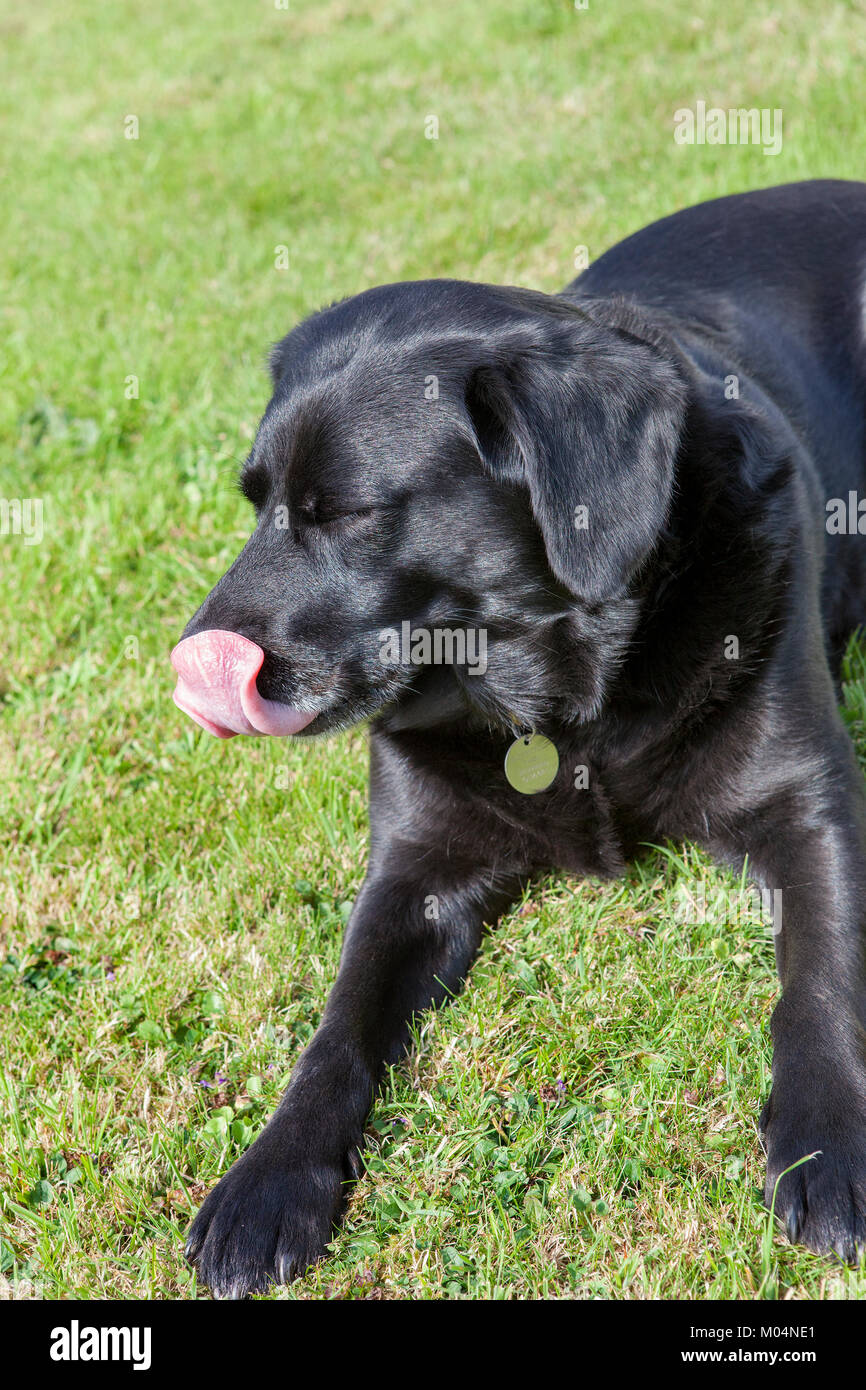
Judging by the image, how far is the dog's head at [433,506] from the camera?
2201mm

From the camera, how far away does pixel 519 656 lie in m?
2.43

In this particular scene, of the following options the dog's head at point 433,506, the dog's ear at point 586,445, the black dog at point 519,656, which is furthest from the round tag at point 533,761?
the dog's ear at point 586,445

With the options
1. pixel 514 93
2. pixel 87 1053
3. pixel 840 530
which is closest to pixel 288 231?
pixel 514 93

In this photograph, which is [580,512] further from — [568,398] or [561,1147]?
[561,1147]

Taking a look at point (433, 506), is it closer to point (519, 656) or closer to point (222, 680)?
point (519, 656)

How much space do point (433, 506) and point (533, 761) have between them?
579 millimetres

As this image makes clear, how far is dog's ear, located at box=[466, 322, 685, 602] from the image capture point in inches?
85.8

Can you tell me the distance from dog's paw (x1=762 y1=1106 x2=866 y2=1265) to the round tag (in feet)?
2.70

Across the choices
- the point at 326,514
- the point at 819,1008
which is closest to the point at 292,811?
the point at 326,514

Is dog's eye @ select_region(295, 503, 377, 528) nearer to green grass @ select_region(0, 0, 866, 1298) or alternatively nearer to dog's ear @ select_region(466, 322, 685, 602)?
dog's ear @ select_region(466, 322, 685, 602)

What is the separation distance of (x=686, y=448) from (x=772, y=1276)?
4.71 feet

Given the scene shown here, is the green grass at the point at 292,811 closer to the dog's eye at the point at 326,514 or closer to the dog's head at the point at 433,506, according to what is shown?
the dog's head at the point at 433,506

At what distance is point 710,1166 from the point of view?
204cm

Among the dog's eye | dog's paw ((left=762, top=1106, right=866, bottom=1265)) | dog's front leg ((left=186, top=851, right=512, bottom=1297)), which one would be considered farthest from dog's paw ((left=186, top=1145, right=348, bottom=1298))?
the dog's eye
